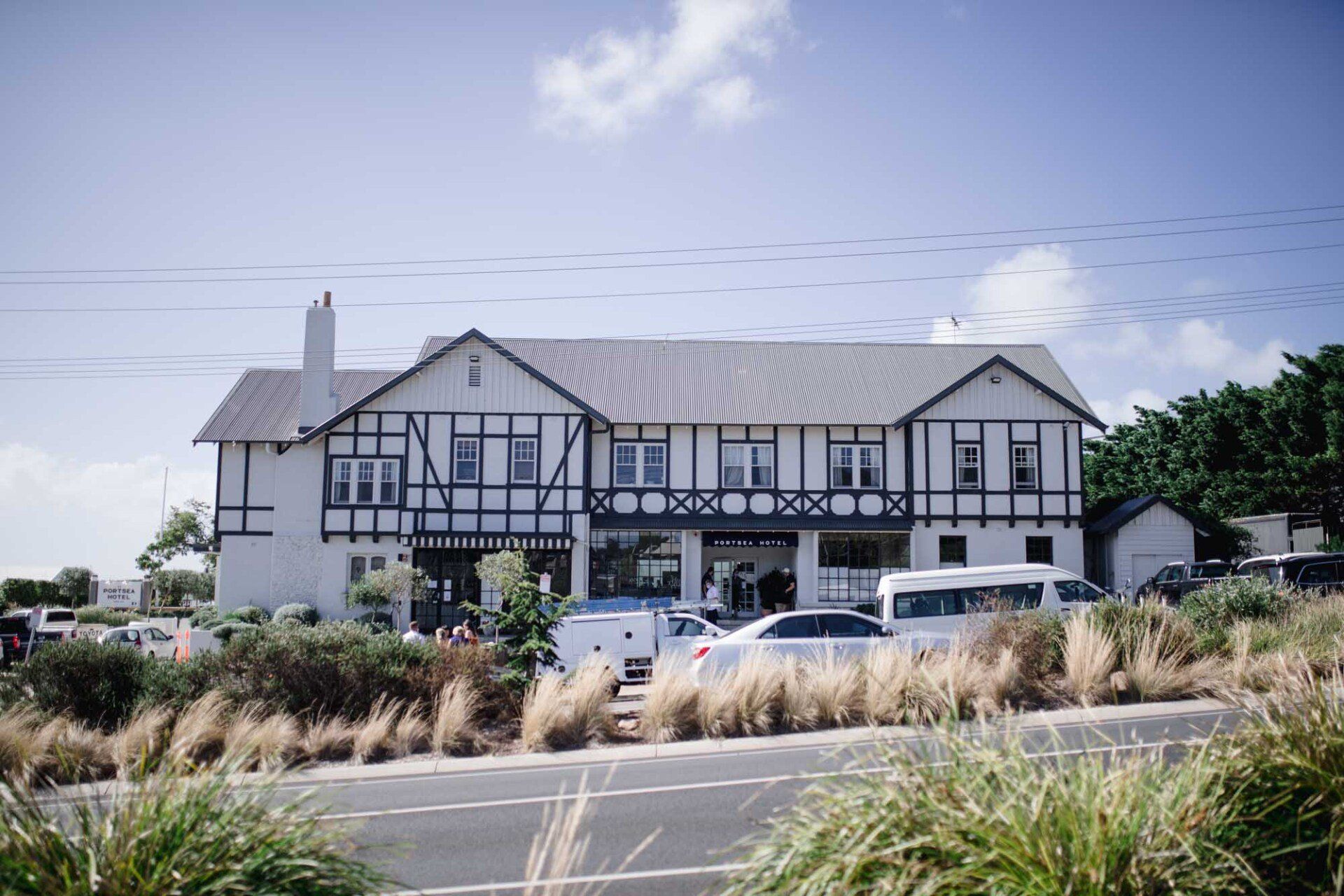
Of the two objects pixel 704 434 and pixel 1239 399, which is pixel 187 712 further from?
pixel 1239 399

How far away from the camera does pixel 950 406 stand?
32.7 m

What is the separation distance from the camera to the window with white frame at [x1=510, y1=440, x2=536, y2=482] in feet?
105

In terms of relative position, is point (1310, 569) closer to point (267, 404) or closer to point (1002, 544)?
point (1002, 544)

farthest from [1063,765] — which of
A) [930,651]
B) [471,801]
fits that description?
[930,651]

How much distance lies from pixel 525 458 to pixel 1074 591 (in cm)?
1777

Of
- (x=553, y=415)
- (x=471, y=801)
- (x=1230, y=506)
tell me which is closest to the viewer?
(x=471, y=801)

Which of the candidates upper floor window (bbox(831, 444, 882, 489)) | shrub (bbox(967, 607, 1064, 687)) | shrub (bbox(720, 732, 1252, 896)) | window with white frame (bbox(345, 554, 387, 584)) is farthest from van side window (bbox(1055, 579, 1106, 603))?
window with white frame (bbox(345, 554, 387, 584))

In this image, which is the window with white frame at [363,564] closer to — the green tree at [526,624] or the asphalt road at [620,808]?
the green tree at [526,624]

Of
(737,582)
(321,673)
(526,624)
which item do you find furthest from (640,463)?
(321,673)

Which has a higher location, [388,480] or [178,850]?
[388,480]

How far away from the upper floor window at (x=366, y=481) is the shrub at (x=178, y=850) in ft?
91.3

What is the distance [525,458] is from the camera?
31.9 metres

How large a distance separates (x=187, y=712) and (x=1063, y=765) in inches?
431

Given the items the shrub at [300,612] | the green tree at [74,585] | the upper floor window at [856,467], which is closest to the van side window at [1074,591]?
the upper floor window at [856,467]
